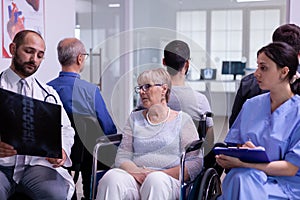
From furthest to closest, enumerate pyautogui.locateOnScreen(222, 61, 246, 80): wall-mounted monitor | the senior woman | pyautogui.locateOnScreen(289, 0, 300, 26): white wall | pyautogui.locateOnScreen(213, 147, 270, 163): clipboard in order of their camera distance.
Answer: pyautogui.locateOnScreen(222, 61, 246, 80): wall-mounted monitor, pyautogui.locateOnScreen(289, 0, 300, 26): white wall, the senior woman, pyautogui.locateOnScreen(213, 147, 270, 163): clipboard

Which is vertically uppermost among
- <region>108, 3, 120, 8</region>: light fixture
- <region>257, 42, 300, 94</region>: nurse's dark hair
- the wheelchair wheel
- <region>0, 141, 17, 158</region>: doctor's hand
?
<region>108, 3, 120, 8</region>: light fixture

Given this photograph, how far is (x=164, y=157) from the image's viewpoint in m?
2.02

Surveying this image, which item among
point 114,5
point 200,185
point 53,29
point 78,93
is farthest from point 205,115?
point 114,5

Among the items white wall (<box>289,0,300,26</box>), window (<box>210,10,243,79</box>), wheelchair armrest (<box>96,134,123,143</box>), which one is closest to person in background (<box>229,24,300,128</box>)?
wheelchair armrest (<box>96,134,123,143</box>)

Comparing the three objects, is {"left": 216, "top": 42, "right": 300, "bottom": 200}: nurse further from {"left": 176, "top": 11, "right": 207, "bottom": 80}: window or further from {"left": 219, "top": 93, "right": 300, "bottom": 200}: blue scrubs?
{"left": 176, "top": 11, "right": 207, "bottom": 80}: window

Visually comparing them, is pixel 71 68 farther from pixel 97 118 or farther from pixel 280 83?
pixel 280 83

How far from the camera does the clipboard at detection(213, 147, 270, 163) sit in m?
1.63

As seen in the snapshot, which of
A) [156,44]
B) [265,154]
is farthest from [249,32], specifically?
[265,154]

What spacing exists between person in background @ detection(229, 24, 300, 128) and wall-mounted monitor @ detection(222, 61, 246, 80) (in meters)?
3.92

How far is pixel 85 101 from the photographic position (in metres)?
2.23

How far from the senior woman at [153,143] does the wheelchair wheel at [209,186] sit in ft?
0.32

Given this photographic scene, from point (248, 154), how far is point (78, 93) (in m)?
1.06

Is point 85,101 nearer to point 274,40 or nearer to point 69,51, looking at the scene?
point 69,51

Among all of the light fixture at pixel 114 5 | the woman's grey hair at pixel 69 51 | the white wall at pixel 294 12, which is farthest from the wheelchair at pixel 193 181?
the light fixture at pixel 114 5
